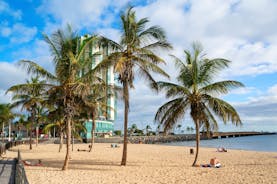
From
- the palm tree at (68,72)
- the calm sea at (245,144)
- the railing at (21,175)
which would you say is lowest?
the calm sea at (245,144)

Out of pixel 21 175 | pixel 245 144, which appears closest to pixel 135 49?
pixel 21 175

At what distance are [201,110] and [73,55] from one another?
270 inches

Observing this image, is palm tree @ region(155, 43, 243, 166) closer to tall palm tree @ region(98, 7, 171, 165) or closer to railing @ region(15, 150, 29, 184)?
tall palm tree @ region(98, 7, 171, 165)

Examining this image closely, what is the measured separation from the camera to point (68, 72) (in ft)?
41.7

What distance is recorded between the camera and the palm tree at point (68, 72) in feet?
41.7

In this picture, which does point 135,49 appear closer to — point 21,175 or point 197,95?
point 197,95

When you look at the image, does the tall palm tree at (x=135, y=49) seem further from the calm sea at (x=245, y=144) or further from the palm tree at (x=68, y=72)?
the calm sea at (x=245, y=144)

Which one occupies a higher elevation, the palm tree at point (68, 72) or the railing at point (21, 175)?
the palm tree at point (68, 72)

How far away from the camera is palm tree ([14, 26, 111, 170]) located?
41.7 feet

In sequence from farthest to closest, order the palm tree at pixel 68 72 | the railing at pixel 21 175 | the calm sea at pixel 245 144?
the calm sea at pixel 245 144, the palm tree at pixel 68 72, the railing at pixel 21 175

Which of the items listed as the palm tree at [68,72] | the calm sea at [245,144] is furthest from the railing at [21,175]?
the calm sea at [245,144]

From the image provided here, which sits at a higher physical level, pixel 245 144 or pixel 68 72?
pixel 68 72

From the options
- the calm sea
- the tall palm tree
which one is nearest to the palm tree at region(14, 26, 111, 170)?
the tall palm tree

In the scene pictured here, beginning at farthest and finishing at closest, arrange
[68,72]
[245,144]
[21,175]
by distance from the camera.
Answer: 1. [245,144]
2. [68,72]
3. [21,175]
